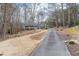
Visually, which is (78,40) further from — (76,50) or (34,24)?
(34,24)

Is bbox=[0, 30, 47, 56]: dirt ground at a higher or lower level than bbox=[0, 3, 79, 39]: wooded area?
lower

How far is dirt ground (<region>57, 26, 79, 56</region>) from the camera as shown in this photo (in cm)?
170

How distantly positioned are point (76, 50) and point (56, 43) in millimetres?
150

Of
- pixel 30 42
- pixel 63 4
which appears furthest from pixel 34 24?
pixel 63 4

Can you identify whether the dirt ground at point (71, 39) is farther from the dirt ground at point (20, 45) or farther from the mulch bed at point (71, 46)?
the dirt ground at point (20, 45)

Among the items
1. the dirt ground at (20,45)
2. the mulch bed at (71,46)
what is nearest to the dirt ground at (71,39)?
the mulch bed at (71,46)

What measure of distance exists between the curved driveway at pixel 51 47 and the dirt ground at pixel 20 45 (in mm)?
36

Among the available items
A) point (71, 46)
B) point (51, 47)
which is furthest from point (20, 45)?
point (71, 46)

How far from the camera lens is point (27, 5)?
1.74 m

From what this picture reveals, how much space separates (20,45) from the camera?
1729 millimetres

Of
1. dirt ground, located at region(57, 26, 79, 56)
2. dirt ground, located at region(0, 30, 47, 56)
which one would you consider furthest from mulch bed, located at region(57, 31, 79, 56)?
dirt ground, located at region(0, 30, 47, 56)

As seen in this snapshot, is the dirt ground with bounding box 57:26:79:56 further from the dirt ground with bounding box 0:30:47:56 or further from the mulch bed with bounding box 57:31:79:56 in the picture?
the dirt ground with bounding box 0:30:47:56

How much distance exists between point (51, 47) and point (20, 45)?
0.73ft

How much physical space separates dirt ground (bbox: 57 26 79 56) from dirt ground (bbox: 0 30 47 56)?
13cm
